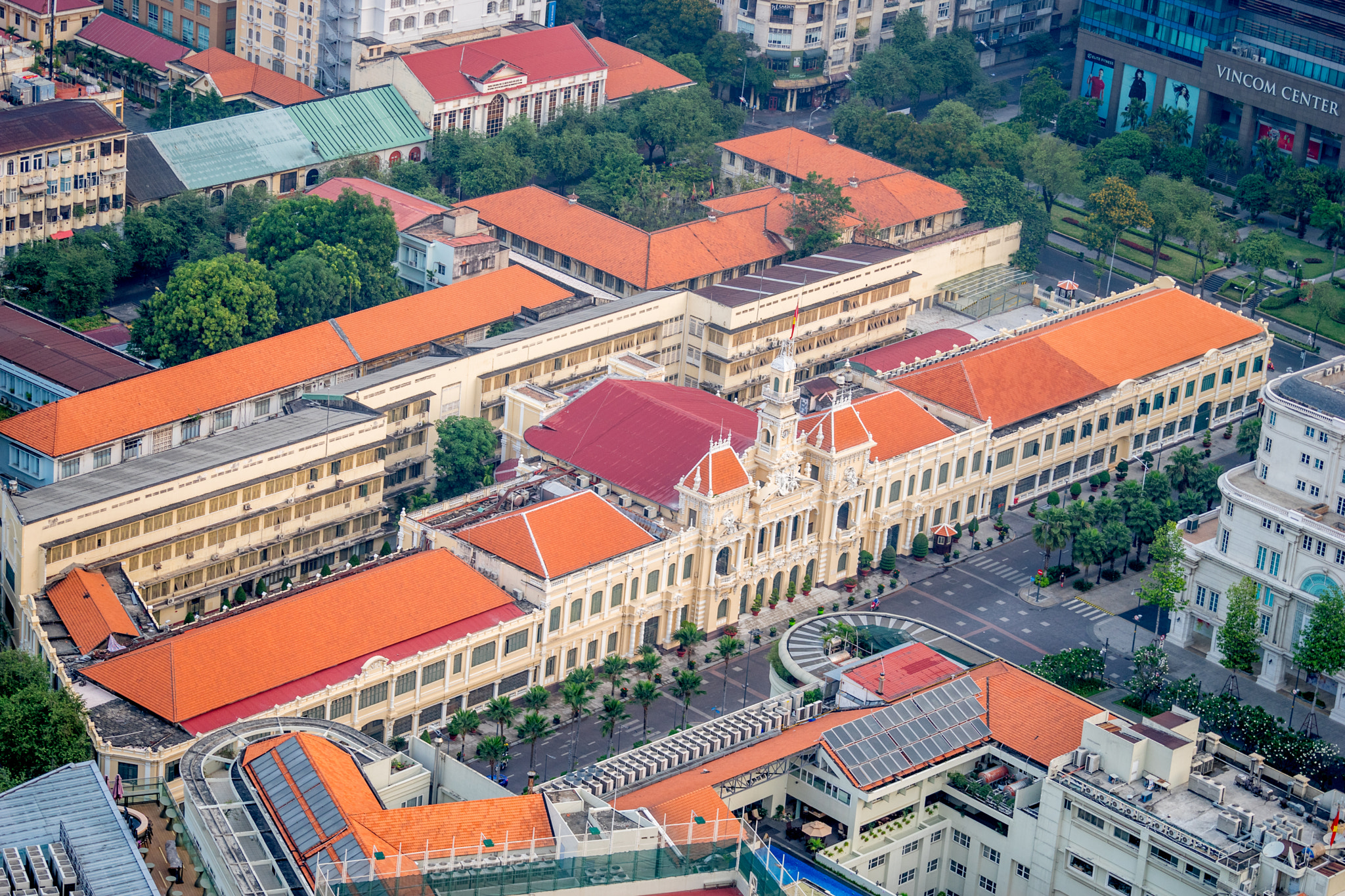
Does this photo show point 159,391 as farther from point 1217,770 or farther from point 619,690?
point 1217,770

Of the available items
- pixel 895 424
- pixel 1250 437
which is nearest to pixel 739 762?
pixel 895 424

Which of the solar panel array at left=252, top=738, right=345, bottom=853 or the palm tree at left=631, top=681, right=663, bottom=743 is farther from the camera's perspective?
the palm tree at left=631, top=681, right=663, bottom=743

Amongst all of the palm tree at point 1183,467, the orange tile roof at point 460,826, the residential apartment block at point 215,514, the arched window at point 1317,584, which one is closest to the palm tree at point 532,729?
the orange tile roof at point 460,826

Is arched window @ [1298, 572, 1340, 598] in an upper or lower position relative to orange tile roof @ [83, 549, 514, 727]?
upper

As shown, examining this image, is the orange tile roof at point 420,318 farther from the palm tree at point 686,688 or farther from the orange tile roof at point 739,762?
the orange tile roof at point 739,762

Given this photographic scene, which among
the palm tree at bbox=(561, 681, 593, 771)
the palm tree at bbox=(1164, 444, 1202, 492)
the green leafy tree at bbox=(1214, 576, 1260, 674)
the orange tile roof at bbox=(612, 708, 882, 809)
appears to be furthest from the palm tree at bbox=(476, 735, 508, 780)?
the palm tree at bbox=(1164, 444, 1202, 492)

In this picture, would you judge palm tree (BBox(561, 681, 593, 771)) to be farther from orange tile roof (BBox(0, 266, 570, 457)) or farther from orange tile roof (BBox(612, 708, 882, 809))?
orange tile roof (BBox(0, 266, 570, 457))

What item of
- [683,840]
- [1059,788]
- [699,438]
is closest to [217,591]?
[699,438]
